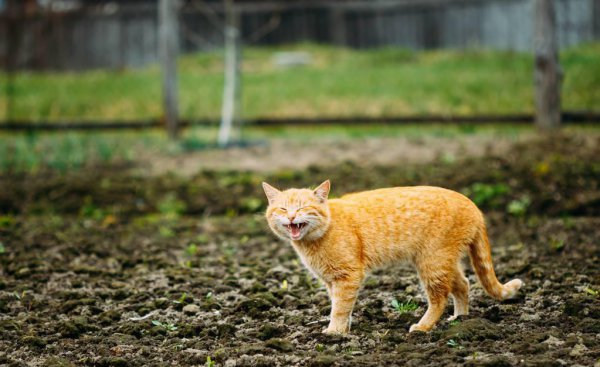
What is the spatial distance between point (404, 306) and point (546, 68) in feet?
23.3

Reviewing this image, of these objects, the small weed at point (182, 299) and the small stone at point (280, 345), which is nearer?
the small stone at point (280, 345)

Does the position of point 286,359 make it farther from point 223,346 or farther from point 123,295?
point 123,295

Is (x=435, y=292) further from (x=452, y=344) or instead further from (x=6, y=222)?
(x=6, y=222)

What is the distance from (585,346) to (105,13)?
18245 millimetres

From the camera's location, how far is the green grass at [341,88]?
14750mm

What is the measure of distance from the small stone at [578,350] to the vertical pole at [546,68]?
7.74 m

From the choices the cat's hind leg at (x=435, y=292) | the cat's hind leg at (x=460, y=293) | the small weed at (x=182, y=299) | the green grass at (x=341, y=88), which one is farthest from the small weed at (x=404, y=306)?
the green grass at (x=341, y=88)

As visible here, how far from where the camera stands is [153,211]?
8898 mm

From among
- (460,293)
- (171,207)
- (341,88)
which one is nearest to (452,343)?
(460,293)

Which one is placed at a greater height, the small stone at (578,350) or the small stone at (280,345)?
the small stone at (578,350)

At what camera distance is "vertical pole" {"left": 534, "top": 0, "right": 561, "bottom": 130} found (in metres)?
11.3

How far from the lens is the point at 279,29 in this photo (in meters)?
22.9

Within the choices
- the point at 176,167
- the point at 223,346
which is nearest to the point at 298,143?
the point at 176,167

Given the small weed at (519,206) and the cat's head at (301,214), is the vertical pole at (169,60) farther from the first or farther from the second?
the cat's head at (301,214)
